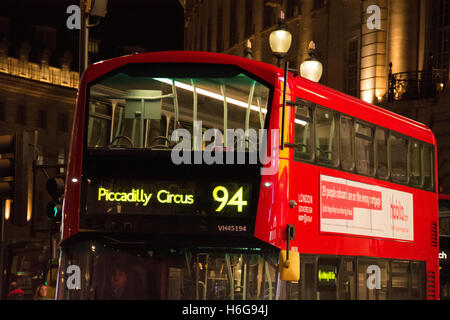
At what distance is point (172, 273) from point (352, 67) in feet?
80.8

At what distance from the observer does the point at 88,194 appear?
12.7 m

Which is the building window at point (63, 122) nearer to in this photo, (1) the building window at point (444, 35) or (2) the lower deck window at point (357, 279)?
(1) the building window at point (444, 35)

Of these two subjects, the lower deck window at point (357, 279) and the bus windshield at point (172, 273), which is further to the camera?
the lower deck window at point (357, 279)

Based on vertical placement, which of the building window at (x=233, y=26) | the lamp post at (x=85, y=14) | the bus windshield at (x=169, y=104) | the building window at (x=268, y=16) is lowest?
the bus windshield at (x=169, y=104)

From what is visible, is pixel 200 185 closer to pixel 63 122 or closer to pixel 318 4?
pixel 318 4

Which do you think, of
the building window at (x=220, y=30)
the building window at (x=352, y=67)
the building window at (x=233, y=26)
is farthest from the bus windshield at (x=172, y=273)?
the building window at (x=220, y=30)

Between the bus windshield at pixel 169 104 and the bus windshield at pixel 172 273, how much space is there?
145cm

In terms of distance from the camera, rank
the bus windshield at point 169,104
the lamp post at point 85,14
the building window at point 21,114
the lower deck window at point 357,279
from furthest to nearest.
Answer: the building window at point 21,114 < the lamp post at point 85,14 < the lower deck window at point 357,279 < the bus windshield at point 169,104

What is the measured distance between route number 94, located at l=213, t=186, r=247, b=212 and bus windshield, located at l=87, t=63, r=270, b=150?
2.38 ft

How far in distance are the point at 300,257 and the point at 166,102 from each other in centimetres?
284

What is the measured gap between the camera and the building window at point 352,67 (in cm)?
3594

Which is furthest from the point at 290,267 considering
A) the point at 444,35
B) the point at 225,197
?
the point at 444,35

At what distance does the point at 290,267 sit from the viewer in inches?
478
